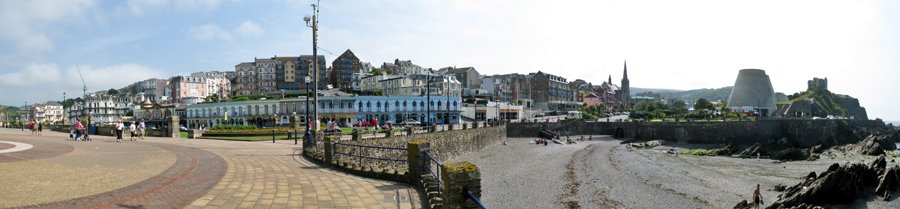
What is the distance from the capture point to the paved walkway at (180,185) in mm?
8430

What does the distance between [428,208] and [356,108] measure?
2177 inches

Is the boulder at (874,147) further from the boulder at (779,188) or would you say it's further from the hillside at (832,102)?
the hillside at (832,102)

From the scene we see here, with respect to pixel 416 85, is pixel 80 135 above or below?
below

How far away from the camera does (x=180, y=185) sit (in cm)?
999

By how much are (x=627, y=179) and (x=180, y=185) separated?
2480cm

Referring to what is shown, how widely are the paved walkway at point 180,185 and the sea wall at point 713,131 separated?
55945 mm

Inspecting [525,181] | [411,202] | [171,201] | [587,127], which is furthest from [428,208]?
[587,127]

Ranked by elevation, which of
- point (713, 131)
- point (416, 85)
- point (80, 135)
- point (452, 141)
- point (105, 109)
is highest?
point (416, 85)

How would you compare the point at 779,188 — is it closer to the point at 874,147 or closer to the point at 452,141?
the point at 452,141

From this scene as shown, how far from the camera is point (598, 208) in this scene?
66.1ft

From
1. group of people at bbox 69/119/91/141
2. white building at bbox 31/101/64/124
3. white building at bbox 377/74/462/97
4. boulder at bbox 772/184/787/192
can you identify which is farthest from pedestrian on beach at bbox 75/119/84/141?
white building at bbox 31/101/64/124

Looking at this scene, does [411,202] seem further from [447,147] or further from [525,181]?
[447,147]

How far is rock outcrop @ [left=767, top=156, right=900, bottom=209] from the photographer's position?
20984 millimetres

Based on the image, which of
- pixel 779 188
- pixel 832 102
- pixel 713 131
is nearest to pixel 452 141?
pixel 779 188
